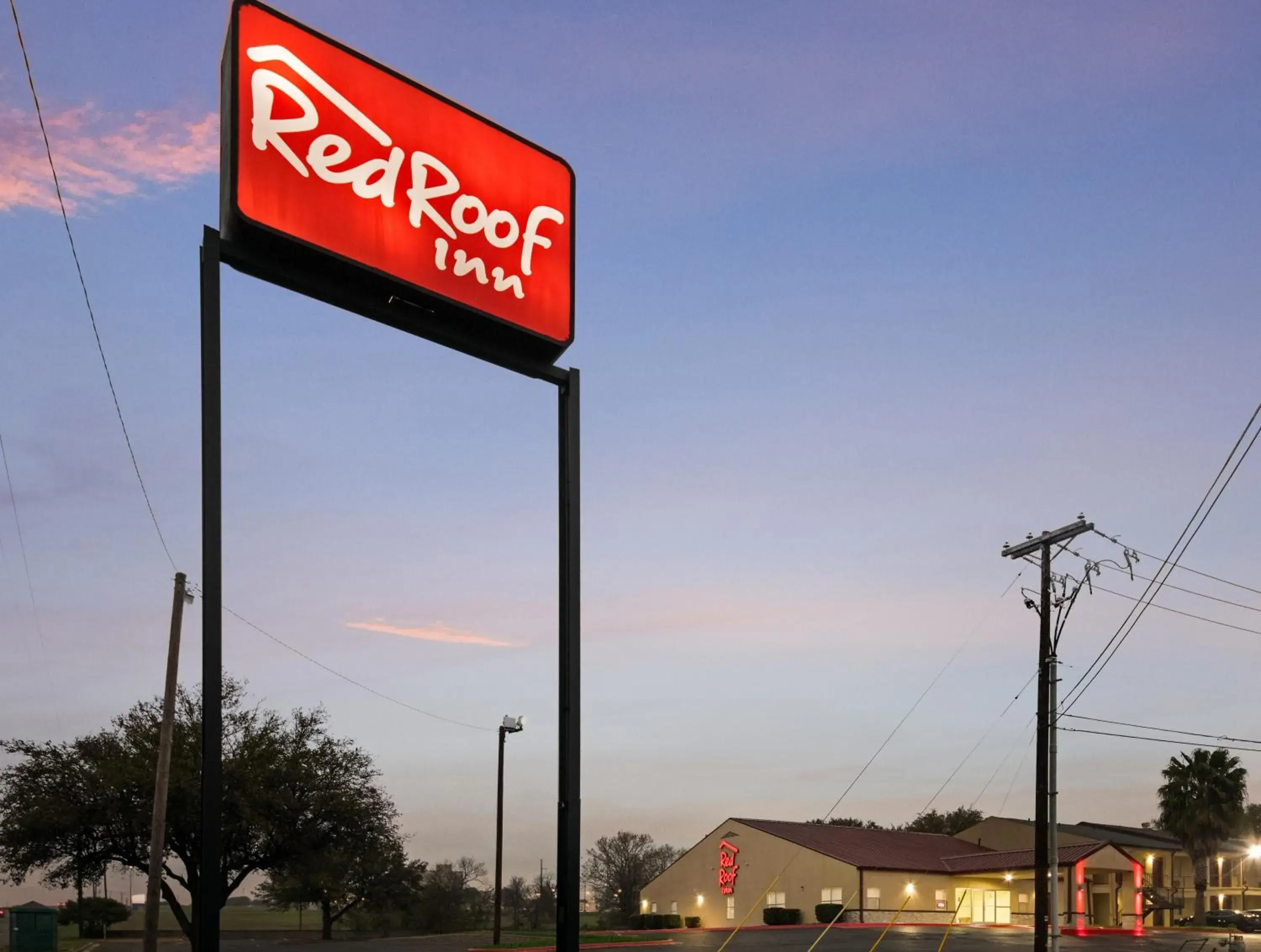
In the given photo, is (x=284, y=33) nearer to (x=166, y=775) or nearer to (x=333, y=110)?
(x=333, y=110)

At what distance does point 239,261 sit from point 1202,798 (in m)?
80.1

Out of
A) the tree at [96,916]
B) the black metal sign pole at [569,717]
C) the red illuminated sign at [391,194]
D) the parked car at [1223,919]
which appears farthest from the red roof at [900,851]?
the red illuminated sign at [391,194]

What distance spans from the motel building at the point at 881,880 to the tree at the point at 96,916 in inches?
1247

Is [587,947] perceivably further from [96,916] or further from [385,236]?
[385,236]

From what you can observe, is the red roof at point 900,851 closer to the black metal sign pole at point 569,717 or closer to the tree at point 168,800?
the tree at point 168,800

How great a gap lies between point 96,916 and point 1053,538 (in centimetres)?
5699

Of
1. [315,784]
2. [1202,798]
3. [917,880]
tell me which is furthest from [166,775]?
[1202,798]

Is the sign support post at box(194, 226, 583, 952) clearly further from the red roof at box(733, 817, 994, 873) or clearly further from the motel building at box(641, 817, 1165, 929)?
the red roof at box(733, 817, 994, 873)

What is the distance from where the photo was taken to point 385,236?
8.02 metres

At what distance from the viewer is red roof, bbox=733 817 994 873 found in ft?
224

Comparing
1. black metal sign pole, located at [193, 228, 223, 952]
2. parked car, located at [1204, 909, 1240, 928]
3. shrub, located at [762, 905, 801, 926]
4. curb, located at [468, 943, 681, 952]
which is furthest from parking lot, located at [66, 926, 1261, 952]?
black metal sign pole, located at [193, 228, 223, 952]

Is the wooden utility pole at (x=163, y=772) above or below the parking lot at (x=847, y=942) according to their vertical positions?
above

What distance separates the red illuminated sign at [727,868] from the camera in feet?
237

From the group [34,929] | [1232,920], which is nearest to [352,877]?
[34,929]
